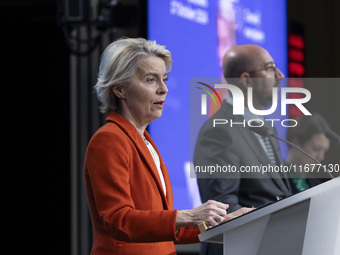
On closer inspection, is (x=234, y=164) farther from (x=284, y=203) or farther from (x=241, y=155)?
(x=284, y=203)

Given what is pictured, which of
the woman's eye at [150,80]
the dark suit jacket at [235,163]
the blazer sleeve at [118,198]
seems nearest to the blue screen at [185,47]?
the dark suit jacket at [235,163]

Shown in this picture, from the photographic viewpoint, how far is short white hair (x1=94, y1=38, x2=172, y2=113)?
6.39 ft

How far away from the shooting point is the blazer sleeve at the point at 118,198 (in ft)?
5.68

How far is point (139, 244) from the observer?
1.83 metres

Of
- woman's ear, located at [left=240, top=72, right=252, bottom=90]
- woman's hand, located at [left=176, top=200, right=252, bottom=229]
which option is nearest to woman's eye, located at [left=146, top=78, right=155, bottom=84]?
woman's hand, located at [left=176, top=200, right=252, bottom=229]

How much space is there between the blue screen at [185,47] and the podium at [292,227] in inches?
83.4

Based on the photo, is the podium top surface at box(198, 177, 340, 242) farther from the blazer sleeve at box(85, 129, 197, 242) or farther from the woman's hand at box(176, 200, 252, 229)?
the blazer sleeve at box(85, 129, 197, 242)

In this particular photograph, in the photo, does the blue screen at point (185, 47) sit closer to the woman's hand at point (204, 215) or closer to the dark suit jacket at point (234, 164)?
the dark suit jacket at point (234, 164)

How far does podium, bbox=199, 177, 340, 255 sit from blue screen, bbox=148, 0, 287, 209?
6.95ft

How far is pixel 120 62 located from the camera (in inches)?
76.5
